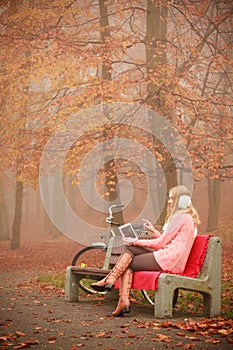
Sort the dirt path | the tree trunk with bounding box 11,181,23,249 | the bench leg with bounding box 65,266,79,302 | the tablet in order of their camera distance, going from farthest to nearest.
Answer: the tree trunk with bounding box 11,181,23,249 → the bench leg with bounding box 65,266,79,302 → the tablet → the dirt path

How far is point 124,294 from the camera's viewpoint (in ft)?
20.6

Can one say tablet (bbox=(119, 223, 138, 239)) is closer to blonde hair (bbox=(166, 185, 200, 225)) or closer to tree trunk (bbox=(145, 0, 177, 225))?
blonde hair (bbox=(166, 185, 200, 225))

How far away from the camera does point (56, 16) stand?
630 inches

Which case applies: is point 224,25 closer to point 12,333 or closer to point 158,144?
point 158,144

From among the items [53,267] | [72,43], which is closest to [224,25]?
[72,43]

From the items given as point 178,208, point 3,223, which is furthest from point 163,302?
point 3,223

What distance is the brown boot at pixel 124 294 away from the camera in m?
6.25

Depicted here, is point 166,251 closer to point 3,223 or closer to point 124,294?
point 124,294

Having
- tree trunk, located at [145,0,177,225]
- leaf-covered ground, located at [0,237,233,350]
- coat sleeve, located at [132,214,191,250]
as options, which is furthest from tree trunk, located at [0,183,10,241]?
coat sleeve, located at [132,214,191,250]

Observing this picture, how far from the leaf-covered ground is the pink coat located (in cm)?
64

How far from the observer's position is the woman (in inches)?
255

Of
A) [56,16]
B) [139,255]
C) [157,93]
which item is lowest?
[139,255]

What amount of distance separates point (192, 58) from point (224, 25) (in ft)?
20.3

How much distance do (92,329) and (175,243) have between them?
163 centimetres
